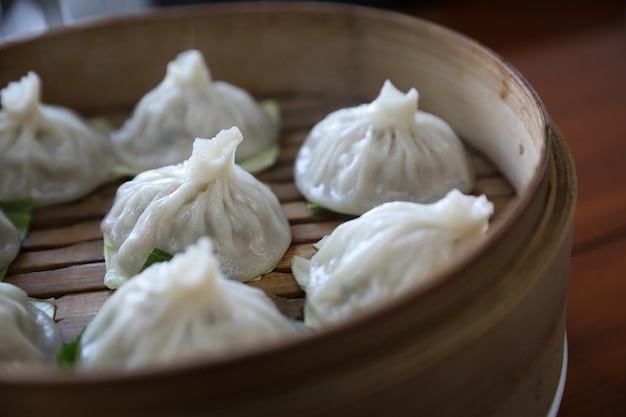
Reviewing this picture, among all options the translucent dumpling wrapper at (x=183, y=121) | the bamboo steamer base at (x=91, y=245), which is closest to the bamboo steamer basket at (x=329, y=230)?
the bamboo steamer base at (x=91, y=245)

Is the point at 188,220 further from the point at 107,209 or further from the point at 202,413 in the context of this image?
the point at 202,413

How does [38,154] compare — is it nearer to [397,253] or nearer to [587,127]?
[397,253]

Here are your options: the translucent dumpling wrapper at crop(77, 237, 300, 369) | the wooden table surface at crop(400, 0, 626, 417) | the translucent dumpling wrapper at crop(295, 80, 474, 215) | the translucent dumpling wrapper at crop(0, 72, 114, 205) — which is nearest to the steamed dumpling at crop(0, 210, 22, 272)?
the translucent dumpling wrapper at crop(0, 72, 114, 205)

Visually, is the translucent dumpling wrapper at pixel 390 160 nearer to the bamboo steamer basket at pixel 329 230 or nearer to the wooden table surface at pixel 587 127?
the bamboo steamer basket at pixel 329 230

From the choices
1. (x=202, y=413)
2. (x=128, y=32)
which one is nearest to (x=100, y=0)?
(x=128, y=32)

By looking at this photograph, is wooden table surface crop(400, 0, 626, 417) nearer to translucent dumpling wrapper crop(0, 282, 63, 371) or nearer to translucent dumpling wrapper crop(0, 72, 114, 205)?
translucent dumpling wrapper crop(0, 282, 63, 371)
